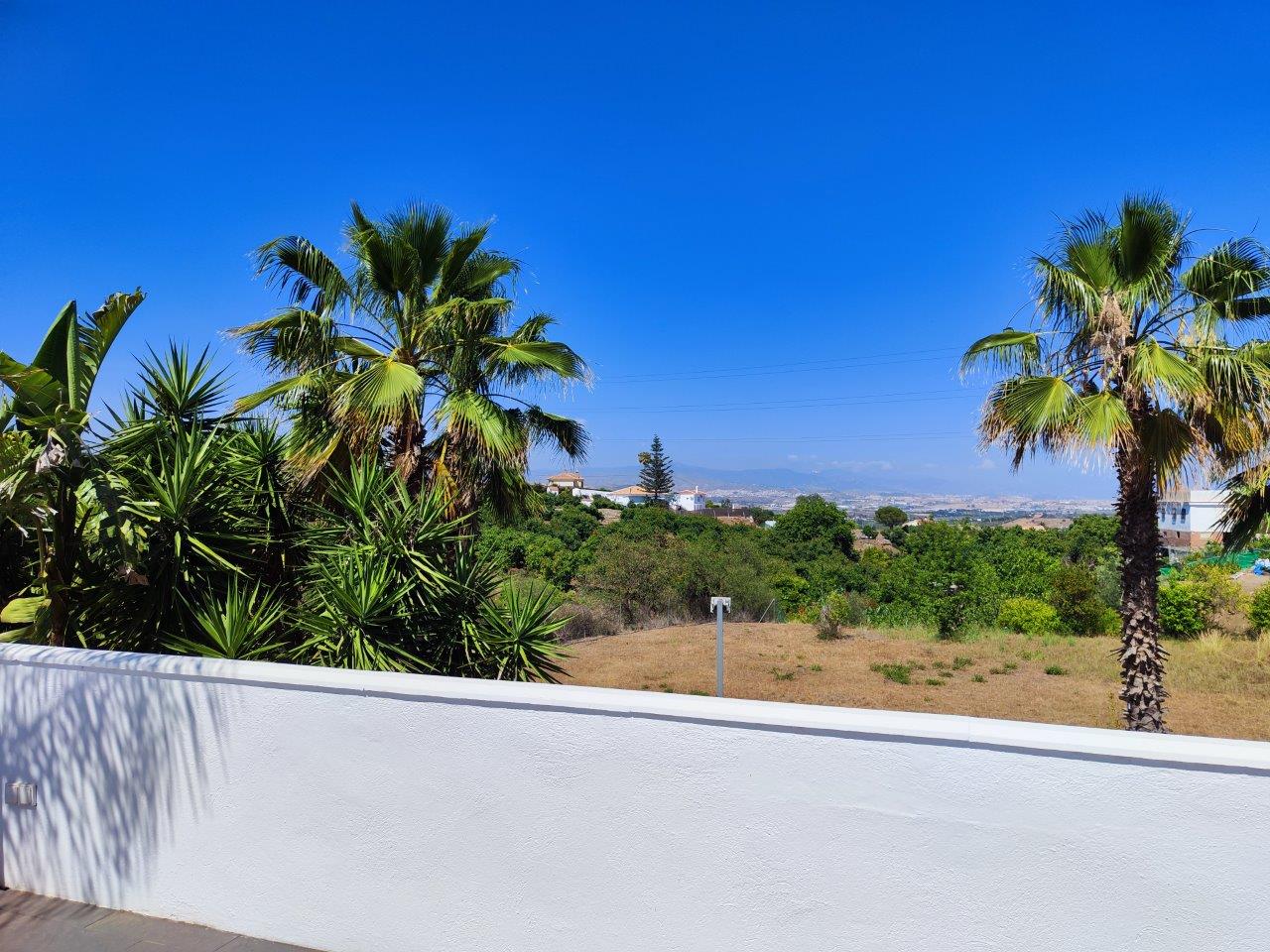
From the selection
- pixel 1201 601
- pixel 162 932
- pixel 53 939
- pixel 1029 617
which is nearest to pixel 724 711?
pixel 162 932

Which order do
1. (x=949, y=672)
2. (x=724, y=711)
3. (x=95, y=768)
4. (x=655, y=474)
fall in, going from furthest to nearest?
1. (x=655, y=474)
2. (x=949, y=672)
3. (x=95, y=768)
4. (x=724, y=711)

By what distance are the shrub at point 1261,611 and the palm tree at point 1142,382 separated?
13201mm

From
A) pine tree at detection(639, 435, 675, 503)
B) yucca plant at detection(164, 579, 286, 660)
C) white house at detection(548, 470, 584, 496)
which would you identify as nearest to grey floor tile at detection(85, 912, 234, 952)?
yucca plant at detection(164, 579, 286, 660)

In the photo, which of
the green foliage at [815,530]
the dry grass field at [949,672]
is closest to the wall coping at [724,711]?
the dry grass field at [949,672]

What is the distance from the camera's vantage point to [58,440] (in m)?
3.85

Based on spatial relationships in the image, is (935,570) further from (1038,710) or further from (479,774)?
(479,774)

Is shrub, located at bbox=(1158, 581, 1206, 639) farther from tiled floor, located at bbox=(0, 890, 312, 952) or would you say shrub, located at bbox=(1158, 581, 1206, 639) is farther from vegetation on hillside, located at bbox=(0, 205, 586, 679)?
tiled floor, located at bbox=(0, 890, 312, 952)

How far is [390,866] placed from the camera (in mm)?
2896

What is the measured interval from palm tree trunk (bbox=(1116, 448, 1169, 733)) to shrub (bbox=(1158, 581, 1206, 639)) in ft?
42.1

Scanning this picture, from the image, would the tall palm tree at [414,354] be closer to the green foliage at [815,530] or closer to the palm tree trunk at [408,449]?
the palm tree trunk at [408,449]

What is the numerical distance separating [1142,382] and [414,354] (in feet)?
23.8

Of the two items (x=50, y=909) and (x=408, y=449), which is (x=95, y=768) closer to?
(x=50, y=909)

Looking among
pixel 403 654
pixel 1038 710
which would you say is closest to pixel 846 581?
pixel 1038 710

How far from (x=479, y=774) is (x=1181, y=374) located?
289 inches
